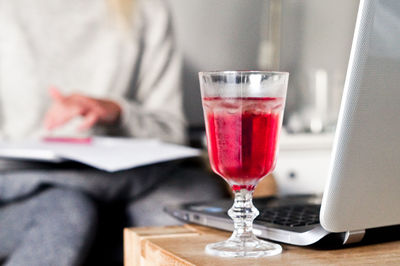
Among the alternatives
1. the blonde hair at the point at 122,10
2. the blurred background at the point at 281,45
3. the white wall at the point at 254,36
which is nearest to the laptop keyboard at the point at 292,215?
the blurred background at the point at 281,45

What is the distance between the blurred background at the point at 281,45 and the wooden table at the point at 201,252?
1.28 metres

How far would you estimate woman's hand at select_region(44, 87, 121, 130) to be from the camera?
1.60 meters

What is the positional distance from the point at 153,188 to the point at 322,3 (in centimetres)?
135

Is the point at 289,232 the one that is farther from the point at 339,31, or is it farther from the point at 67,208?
the point at 339,31

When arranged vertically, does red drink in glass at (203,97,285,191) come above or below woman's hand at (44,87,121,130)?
above

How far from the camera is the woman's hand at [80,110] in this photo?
5.24ft

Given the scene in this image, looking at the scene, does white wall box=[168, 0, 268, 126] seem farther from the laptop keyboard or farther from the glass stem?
the glass stem

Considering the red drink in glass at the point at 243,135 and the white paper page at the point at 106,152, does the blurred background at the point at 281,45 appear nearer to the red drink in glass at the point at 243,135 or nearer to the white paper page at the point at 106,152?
the white paper page at the point at 106,152

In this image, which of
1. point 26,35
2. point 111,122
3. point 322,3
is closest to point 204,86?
point 111,122

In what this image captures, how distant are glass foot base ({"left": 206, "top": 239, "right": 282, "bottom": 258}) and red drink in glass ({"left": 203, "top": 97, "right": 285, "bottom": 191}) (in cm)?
5

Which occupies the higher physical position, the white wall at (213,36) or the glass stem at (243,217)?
the white wall at (213,36)

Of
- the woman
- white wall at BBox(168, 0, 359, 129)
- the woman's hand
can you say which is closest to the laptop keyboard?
the woman's hand

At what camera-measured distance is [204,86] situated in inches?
25.3

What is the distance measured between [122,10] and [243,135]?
1.46m
